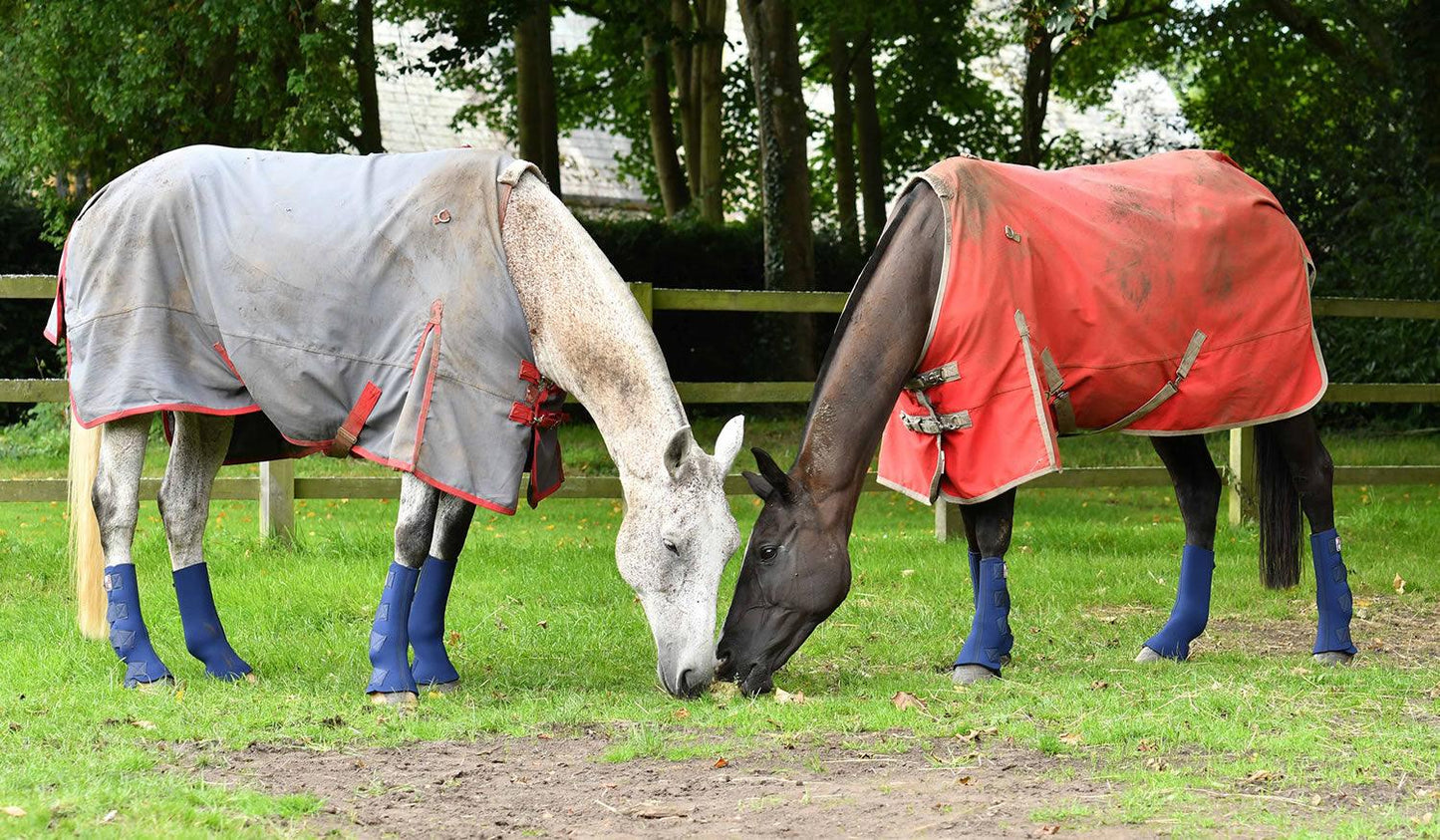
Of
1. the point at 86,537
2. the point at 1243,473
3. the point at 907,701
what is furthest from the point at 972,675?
the point at 1243,473

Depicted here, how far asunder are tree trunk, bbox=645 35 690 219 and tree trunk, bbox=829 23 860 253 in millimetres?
1987

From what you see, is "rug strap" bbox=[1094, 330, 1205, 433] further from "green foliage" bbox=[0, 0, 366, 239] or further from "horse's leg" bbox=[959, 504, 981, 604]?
"green foliage" bbox=[0, 0, 366, 239]

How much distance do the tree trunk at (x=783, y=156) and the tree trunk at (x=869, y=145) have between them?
287 centimetres

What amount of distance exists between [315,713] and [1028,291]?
2.63 m

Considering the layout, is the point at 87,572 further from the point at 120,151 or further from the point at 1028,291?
the point at 120,151

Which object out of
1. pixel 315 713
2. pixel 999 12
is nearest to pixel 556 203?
pixel 315 713

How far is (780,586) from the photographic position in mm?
4641

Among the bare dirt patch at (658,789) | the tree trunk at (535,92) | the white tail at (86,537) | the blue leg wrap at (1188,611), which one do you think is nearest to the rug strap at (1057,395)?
the blue leg wrap at (1188,611)

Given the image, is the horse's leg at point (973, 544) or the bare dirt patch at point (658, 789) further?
the horse's leg at point (973, 544)

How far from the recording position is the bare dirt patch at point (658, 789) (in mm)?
3277

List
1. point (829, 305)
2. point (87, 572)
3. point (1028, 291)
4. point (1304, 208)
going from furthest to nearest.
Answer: point (1304, 208), point (829, 305), point (87, 572), point (1028, 291)

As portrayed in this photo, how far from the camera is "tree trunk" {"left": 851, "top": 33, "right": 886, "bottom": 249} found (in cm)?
1673

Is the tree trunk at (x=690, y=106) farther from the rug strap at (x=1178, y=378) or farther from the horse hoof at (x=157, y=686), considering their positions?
the horse hoof at (x=157, y=686)

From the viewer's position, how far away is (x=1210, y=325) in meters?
5.13
